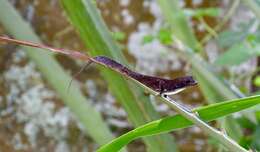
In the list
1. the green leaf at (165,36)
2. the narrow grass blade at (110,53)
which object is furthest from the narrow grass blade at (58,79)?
the green leaf at (165,36)

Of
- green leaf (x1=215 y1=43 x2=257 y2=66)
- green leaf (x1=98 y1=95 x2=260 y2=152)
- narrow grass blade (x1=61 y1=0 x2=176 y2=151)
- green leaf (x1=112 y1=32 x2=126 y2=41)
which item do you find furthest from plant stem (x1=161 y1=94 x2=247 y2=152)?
green leaf (x1=112 y1=32 x2=126 y2=41)

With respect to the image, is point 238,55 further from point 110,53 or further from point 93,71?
point 93,71

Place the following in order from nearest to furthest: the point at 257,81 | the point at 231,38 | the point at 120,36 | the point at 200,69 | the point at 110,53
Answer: the point at 110,53, the point at 200,69, the point at 231,38, the point at 257,81, the point at 120,36

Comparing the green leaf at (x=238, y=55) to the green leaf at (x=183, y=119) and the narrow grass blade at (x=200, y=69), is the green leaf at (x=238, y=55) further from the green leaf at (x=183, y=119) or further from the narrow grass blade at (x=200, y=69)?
the green leaf at (x=183, y=119)

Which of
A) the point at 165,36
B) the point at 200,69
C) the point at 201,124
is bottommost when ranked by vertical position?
the point at 201,124

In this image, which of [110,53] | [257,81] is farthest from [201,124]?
[257,81]

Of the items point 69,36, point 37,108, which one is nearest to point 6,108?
point 37,108

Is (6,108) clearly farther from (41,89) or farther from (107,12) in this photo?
(107,12)
